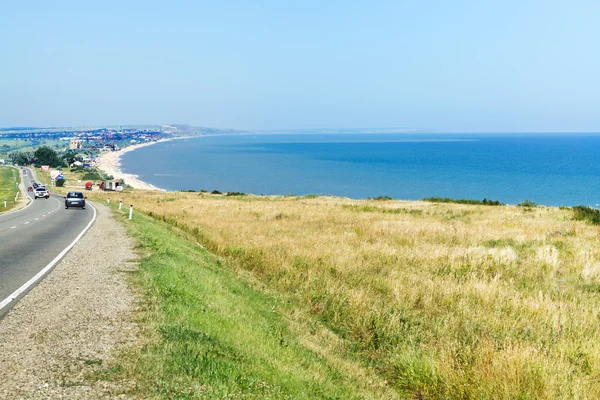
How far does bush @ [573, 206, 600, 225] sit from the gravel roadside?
28.9 meters

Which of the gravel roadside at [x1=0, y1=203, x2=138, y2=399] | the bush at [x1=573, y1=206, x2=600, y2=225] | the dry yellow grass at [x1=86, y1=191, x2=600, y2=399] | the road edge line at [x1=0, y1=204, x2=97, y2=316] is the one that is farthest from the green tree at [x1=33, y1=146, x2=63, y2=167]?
the gravel roadside at [x1=0, y1=203, x2=138, y2=399]

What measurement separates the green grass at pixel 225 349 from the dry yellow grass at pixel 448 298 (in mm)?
774

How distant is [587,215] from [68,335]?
33.4 m

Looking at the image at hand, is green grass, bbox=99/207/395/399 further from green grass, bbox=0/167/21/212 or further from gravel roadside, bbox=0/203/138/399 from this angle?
green grass, bbox=0/167/21/212

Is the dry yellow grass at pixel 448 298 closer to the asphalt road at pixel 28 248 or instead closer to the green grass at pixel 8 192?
the asphalt road at pixel 28 248

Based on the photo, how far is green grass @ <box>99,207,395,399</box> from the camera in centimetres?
563

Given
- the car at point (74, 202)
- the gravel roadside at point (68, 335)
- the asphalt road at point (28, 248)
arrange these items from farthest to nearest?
the car at point (74, 202)
the asphalt road at point (28, 248)
the gravel roadside at point (68, 335)

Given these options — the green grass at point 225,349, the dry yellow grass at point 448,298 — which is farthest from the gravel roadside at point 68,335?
the dry yellow grass at point 448,298

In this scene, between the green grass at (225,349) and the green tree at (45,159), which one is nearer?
the green grass at (225,349)

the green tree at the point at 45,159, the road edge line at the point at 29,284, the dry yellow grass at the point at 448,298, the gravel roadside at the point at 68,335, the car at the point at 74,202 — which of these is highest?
the gravel roadside at the point at 68,335

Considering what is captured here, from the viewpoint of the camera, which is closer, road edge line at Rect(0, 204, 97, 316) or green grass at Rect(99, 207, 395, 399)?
green grass at Rect(99, 207, 395, 399)

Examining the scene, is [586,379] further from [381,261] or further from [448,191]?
[448,191]

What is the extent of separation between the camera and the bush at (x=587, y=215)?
29.5m

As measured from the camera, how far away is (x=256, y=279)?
587 inches
